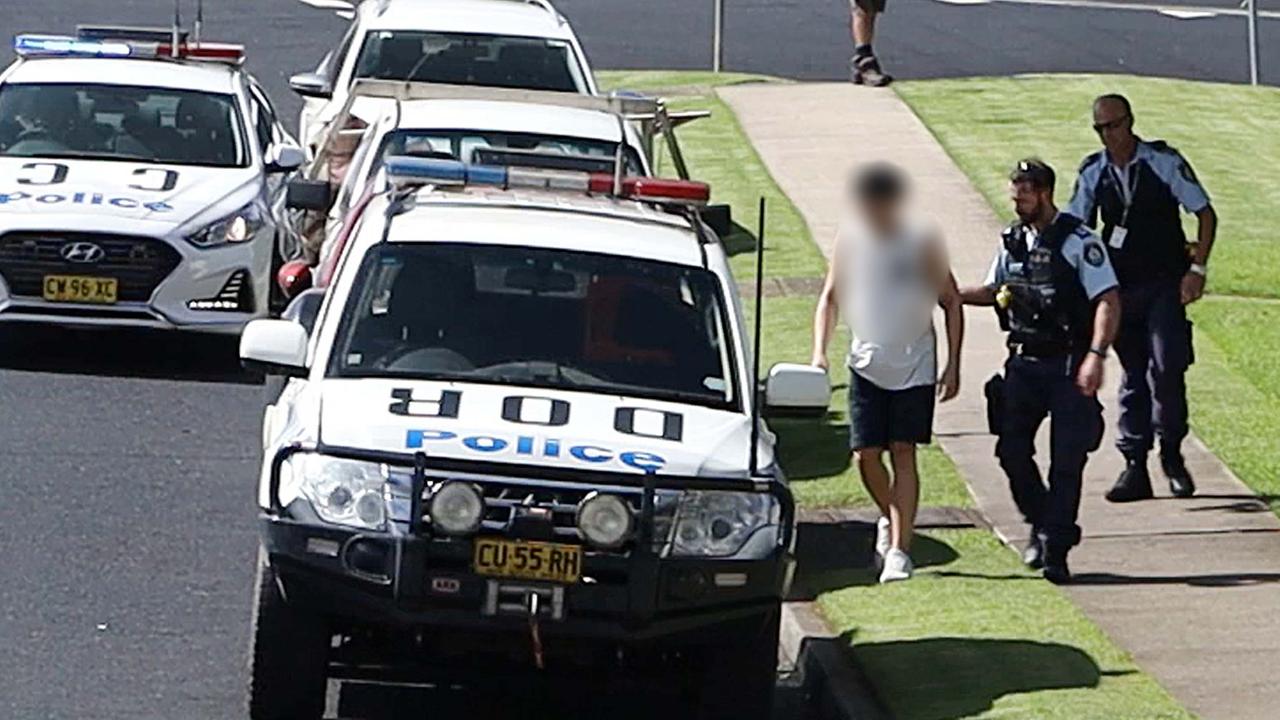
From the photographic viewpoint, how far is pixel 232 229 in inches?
664

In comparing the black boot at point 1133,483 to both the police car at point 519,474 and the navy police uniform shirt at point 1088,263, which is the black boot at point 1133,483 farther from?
the police car at point 519,474

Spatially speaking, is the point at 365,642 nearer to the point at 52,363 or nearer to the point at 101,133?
the point at 52,363

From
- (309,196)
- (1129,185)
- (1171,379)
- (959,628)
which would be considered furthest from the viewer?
(309,196)

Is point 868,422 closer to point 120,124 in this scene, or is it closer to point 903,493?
point 903,493

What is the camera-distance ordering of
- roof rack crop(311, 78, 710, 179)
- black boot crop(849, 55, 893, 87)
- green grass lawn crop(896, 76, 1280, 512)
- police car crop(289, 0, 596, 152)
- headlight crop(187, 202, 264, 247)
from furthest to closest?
black boot crop(849, 55, 893, 87) < police car crop(289, 0, 596, 152) < roof rack crop(311, 78, 710, 179) < headlight crop(187, 202, 264, 247) < green grass lawn crop(896, 76, 1280, 512)

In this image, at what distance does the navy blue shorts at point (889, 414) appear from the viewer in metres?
12.1

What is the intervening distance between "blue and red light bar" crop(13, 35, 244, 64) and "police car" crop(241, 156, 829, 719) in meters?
8.27

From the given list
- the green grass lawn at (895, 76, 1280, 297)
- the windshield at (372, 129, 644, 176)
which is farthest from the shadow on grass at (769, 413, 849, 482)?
the green grass lawn at (895, 76, 1280, 297)

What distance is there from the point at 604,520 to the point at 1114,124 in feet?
14.8

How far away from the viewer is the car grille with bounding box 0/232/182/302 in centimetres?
1636

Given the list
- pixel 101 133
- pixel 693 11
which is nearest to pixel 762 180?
pixel 101 133

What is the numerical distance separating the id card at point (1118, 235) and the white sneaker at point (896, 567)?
6.85 ft

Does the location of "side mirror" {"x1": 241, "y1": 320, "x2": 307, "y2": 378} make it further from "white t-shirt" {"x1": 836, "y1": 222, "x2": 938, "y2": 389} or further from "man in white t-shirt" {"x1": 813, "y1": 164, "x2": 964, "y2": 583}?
"white t-shirt" {"x1": 836, "y1": 222, "x2": 938, "y2": 389}

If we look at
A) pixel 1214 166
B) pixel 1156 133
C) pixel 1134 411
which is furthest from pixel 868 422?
pixel 1156 133
